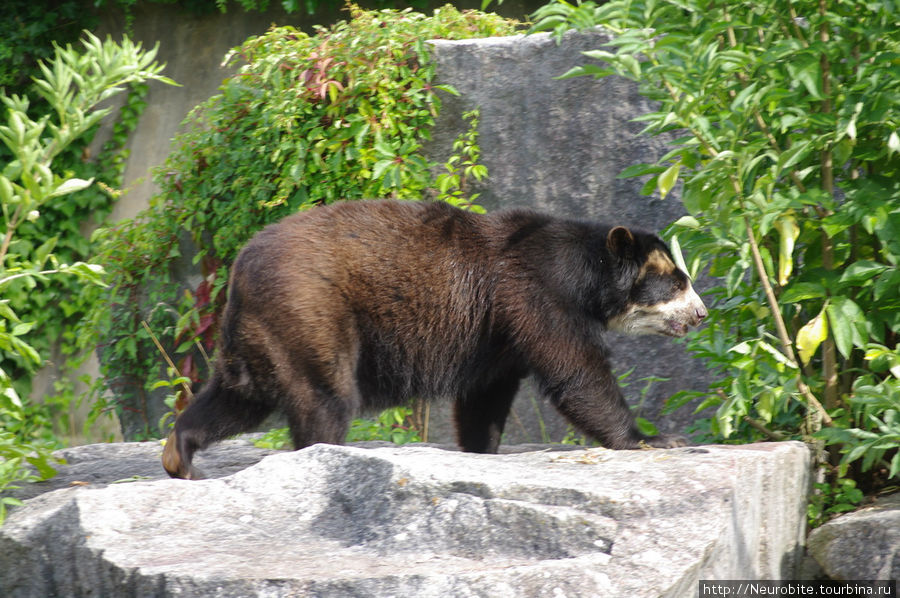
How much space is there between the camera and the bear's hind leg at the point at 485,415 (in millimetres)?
5480

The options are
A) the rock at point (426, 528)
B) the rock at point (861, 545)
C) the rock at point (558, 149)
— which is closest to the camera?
the rock at point (426, 528)

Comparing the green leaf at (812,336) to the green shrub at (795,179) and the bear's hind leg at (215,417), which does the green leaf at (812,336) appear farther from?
the bear's hind leg at (215,417)

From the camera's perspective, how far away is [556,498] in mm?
3471

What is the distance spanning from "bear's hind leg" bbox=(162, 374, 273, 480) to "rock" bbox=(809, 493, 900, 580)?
2.58 m

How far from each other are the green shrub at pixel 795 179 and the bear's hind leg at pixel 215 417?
87.1 inches

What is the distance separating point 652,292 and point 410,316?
135 centimetres

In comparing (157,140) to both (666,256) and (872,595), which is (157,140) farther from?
(872,595)

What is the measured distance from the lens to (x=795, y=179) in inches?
166

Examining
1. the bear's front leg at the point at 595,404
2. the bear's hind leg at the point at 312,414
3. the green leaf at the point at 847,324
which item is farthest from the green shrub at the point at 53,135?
the green leaf at the point at 847,324

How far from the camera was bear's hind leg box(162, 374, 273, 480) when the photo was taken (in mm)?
4879

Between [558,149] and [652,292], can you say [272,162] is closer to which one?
[558,149]

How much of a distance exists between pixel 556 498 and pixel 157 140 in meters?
7.56

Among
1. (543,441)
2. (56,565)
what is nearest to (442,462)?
(56,565)

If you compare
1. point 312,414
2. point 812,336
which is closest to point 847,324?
point 812,336
